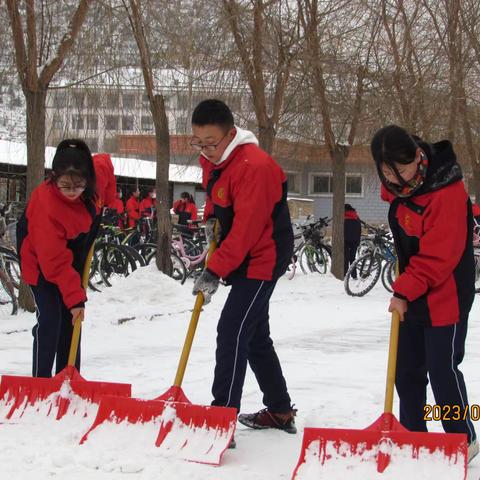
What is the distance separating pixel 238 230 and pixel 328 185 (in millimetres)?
41760

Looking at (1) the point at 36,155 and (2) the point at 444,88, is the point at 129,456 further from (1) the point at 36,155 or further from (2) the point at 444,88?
(2) the point at 444,88

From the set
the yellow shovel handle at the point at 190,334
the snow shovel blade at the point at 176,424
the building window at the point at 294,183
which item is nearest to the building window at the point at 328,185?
the building window at the point at 294,183

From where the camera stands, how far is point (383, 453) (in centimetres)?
379

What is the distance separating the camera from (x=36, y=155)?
9.92 m

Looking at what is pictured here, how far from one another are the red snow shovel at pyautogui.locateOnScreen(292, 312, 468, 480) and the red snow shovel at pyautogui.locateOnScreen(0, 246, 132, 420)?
1300 millimetres

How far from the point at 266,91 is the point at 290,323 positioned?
19.6ft

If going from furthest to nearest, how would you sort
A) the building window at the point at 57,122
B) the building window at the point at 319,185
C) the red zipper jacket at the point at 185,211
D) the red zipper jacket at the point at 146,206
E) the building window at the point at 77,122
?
1. the building window at the point at 319,185
2. the red zipper jacket at the point at 146,206
3. the red zipper jacket at the point at 185,211
4. the building window at the point at 57,122
5. the building window at the point at 77,122

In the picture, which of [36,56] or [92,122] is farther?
[92,122]

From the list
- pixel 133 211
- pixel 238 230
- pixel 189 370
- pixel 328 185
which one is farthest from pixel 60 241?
pixel 328 185

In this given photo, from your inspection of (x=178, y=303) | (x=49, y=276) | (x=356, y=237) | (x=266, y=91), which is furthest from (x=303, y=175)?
(x=49, y=276)

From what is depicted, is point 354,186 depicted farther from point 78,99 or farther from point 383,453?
point 383,453

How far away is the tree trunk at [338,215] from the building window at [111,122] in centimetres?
535

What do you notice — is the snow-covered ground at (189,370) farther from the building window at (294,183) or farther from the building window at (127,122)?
the building window at (294,183)

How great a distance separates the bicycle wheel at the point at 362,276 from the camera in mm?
14012
